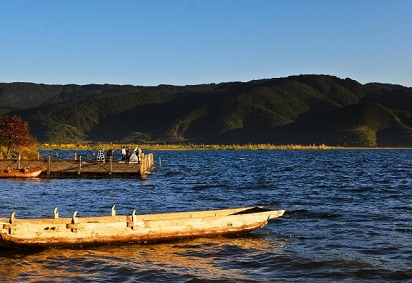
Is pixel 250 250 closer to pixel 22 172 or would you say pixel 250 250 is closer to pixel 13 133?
pixel 22 172

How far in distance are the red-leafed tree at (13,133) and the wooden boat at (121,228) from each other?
116 ft

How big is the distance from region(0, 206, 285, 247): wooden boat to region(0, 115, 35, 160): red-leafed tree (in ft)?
116

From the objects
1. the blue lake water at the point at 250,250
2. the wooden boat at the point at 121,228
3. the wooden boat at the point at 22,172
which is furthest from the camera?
the wooden boat at the point at 22,172

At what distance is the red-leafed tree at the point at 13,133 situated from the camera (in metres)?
51.8

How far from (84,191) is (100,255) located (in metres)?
21.7

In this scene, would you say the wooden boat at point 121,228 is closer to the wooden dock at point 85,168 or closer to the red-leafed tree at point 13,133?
the wooden dock at point 85,168

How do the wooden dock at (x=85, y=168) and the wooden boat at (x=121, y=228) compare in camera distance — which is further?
the wooden dock at (x=85, y=168)

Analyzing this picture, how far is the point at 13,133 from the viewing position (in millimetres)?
52125

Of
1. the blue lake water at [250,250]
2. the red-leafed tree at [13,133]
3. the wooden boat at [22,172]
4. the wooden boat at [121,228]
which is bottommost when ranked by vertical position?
the blue lake water at [250,250]

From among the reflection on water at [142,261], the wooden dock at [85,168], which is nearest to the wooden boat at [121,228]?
the reflection on water at [142,261]

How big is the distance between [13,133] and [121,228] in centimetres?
3702

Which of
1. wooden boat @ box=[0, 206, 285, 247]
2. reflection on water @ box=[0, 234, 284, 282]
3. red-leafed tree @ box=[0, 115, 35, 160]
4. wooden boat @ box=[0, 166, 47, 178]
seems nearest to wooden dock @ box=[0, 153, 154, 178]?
wooden boat @ box=[0, 166, 47, 178]

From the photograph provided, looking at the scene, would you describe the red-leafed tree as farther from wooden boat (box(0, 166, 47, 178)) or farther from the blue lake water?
the blue lake water

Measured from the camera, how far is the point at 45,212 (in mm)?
27391
